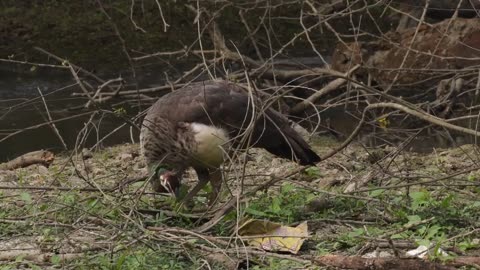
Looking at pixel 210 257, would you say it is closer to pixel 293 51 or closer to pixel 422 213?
pixel 422 213

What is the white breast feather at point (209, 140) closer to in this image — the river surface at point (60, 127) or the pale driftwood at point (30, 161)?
the pale driftwood at point (30, 161)

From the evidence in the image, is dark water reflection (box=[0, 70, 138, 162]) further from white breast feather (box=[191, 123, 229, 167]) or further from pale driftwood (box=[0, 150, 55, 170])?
white breast feather (box=[191, 123, 229, 167])

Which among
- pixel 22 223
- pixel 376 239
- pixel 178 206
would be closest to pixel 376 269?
pixel 376 239

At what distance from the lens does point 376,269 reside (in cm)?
410

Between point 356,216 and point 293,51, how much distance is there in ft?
27.2

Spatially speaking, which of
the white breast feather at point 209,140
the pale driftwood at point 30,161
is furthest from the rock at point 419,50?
the white breast feather at point 209,140

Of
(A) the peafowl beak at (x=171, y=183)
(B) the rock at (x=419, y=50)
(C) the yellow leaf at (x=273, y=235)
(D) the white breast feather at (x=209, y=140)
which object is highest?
(D) the white breast feather at (x=209, y=140)

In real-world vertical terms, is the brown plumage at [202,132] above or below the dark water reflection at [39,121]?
above

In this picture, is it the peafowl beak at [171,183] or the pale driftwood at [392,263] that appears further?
the peafowl beak at [171,183]

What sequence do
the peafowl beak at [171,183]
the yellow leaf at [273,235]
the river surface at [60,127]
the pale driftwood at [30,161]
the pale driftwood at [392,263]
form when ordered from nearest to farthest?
the pale driftwood at [392,263], the yellow leaf at [273,235], the peafowl beak at [171,183], the pale driftwood at [30,161], the river surface at [60,127]

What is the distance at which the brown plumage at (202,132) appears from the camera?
5.54 meters

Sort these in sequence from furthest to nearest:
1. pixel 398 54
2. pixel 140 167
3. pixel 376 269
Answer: pixel 398 54, pixel 140 167, pixel 376 269

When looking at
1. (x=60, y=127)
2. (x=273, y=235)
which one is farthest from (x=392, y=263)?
(x=60, y=127)

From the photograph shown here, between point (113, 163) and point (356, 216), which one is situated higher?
point (356, 216)
